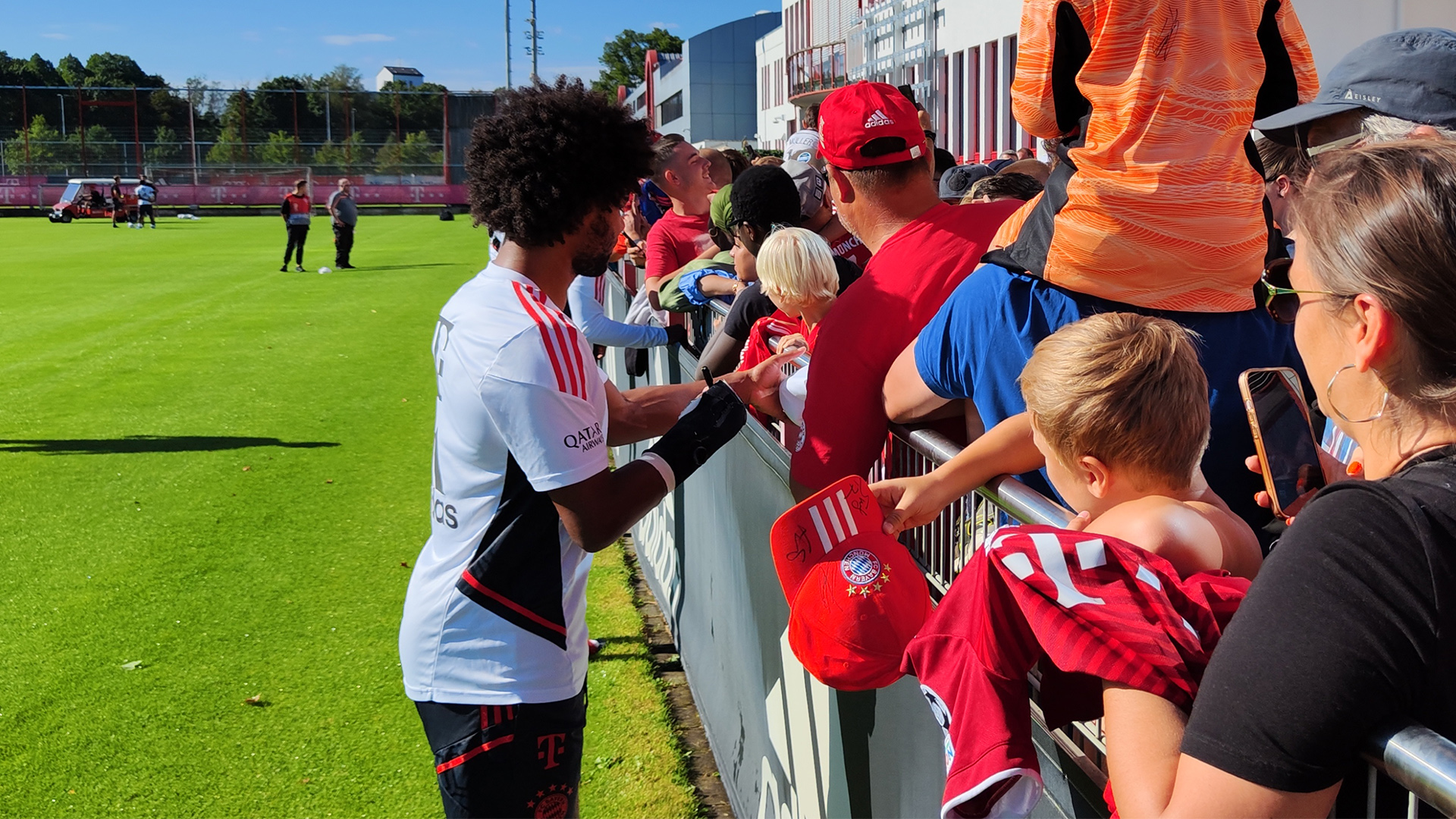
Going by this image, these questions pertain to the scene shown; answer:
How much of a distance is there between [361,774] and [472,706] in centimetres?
198

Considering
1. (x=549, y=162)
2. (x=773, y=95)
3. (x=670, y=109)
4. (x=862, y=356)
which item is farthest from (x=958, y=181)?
(x=670, y=109)

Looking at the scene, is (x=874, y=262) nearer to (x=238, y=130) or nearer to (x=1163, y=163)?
(x=1163, y=163)

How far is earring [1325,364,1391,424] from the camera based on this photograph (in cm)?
116

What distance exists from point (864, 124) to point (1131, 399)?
1.53m

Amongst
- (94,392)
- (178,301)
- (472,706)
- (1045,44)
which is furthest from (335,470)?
(178,301)

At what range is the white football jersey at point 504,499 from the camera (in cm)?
231

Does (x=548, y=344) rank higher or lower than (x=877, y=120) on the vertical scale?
lower

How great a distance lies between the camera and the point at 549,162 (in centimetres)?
260

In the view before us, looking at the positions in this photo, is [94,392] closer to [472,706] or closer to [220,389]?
[220,389]

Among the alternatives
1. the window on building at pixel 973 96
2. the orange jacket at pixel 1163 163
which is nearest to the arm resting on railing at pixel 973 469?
the orange jacket at pixel 1163 163

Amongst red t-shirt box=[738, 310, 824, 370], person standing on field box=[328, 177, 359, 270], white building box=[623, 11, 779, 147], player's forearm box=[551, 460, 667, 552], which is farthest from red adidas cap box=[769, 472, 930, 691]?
white building box=[623, 11, 779, 147]

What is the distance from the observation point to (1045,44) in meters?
2.23

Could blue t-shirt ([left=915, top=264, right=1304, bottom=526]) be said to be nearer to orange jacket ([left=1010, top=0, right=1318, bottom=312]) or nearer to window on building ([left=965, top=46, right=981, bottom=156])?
orange jacket ([left=1010, top=0, right=1318, bottom=312])

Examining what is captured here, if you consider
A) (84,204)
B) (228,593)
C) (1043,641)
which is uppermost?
(84,204)
